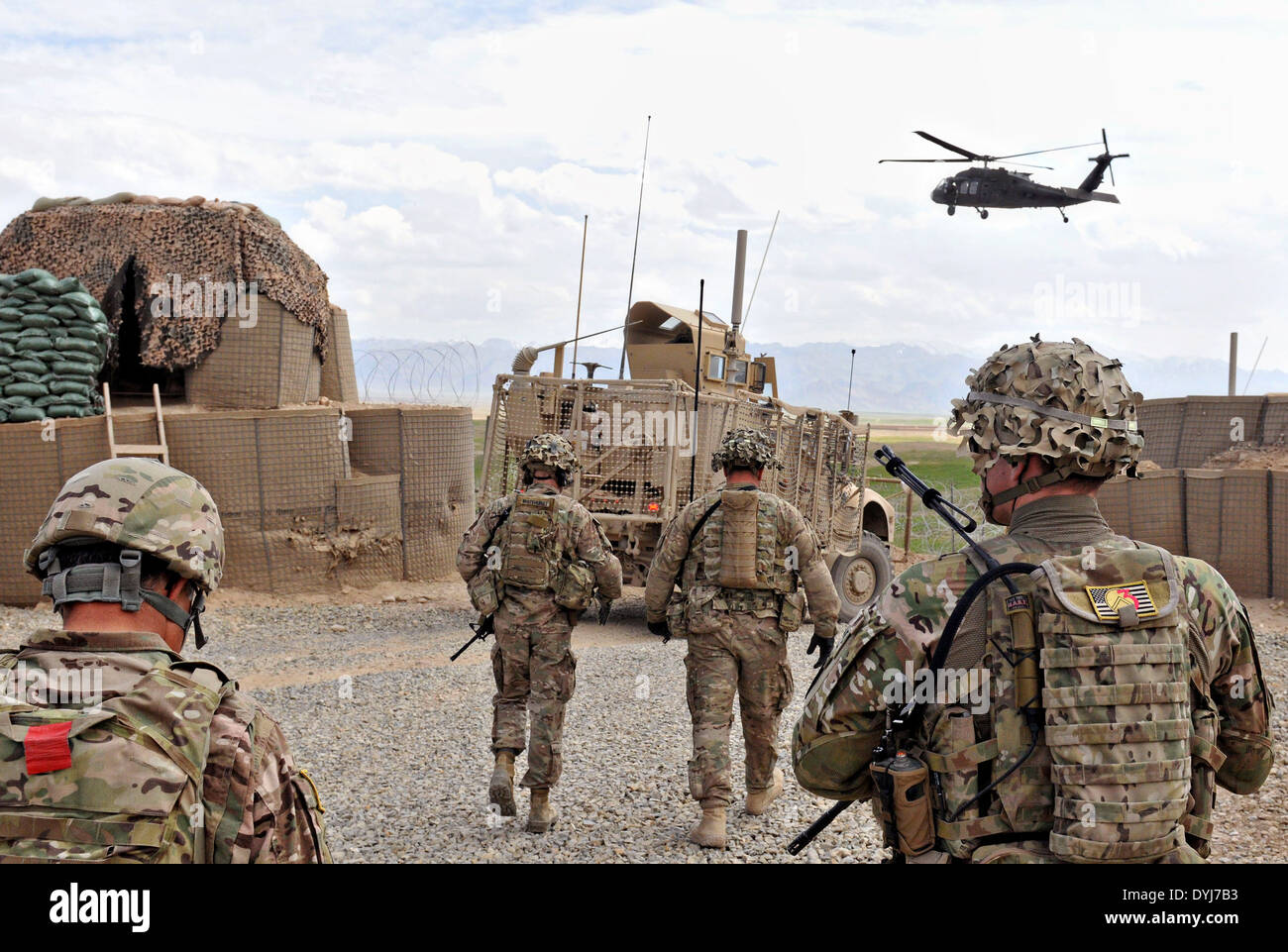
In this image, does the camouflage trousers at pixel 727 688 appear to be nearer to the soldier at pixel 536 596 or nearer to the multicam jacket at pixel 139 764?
the soldier at pixel 536 596

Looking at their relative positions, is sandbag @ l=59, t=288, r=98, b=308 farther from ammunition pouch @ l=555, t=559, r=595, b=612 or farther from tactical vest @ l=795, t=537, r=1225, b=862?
tactical vest @ l=795, t=537, r=1225, b=862

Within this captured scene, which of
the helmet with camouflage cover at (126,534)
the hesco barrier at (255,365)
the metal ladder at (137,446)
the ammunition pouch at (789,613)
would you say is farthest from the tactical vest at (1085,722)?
the hesco barrier at (255,365)

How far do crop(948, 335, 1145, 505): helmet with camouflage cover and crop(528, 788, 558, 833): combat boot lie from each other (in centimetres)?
350

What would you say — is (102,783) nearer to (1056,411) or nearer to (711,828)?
(1056,411)

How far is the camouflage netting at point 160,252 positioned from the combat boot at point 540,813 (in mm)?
10262

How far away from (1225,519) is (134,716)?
539 inches

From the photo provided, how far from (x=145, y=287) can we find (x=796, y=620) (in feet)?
38.5

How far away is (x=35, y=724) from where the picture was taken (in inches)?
73.0

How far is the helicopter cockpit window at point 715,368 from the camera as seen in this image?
1154cm

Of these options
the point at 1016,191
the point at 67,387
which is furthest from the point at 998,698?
the point at 1016,191

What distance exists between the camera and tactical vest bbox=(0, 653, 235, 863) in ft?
5.96

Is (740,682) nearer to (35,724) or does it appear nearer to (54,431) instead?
(35,724)

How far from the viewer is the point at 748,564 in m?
5.38
